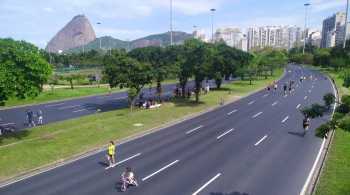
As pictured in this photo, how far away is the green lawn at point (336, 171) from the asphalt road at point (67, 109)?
26947 millimetres

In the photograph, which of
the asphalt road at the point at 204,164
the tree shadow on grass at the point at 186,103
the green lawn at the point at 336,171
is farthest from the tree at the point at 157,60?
the green lawn at the point at 336,171

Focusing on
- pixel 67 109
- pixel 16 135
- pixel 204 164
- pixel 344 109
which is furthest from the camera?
pixel 67 109

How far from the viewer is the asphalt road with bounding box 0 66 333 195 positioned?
18.1 m

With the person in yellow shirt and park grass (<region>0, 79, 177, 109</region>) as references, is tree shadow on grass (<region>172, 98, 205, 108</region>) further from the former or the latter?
the person in yellow shirt

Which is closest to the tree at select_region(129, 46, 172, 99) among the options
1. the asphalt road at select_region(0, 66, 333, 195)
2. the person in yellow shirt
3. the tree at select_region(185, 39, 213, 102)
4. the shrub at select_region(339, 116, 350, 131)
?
the tree at select_region(185, 39, 213, 102)

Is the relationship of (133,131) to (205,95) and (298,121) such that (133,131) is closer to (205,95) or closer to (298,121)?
(298,121)

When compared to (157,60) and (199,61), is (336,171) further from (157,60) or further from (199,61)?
(157,60)

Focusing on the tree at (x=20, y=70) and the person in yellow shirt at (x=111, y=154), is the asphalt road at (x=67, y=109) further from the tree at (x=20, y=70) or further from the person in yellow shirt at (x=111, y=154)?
the person in yellow shirt at (x=111, y=154)

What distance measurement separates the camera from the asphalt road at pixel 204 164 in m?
18.1

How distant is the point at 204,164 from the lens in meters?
22.0

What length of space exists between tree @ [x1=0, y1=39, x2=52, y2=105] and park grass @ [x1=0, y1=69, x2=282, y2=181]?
12.4 ft

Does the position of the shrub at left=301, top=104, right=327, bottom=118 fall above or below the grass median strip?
above

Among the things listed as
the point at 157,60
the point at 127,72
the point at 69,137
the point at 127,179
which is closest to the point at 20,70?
the point at 69,137

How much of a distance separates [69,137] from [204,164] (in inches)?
464
